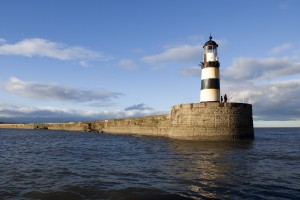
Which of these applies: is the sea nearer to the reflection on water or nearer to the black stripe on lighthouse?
the reflection on water

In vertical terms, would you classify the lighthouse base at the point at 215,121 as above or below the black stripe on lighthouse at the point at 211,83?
below

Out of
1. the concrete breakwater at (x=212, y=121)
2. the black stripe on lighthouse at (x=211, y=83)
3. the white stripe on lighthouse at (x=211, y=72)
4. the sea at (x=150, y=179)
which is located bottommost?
the sea at (x=150, y=179)

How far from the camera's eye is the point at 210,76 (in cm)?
2366

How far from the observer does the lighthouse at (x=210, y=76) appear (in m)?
23.6

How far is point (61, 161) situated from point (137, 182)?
522 centimetres

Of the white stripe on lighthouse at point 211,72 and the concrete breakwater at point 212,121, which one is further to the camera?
the white stripe on lighthouse at point 211,72

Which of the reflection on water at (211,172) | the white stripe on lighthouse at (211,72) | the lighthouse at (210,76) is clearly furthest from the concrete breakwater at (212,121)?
the reflection on water at (211,172)

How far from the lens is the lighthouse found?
23.6 meters

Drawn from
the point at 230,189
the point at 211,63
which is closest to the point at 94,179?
the point at 230,189

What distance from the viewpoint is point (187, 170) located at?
1034 centimetres

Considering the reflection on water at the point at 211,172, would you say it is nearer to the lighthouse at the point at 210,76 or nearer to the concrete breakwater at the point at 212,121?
the concrete breakwater at the point at 212,121

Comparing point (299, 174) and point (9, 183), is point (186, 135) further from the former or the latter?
point (9, 183)

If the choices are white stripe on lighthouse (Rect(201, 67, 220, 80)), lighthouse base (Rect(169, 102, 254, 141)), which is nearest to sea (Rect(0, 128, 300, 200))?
lighthouse base (Rect(169, 102, 254, 141))

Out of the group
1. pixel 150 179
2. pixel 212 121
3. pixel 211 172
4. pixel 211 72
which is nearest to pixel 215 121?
pixel 212 121
